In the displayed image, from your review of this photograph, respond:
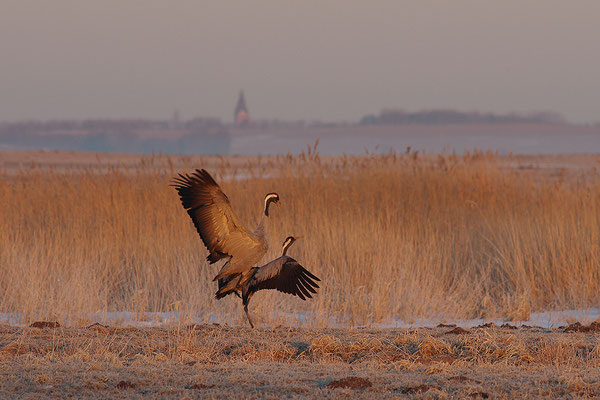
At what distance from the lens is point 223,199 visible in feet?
18.3

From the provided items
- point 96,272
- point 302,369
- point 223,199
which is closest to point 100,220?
point 96,272

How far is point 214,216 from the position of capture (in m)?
5.63

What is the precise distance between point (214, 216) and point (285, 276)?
76 centimetres

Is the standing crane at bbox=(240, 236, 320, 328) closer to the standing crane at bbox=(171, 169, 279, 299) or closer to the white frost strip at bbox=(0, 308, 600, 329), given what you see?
the standing crane at bbox=(171, 169, 279, 299)

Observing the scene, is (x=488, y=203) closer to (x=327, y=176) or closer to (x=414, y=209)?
(x=414, y=209)

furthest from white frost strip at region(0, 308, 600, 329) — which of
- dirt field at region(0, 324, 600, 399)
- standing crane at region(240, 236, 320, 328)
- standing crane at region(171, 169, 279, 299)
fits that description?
standing crane at region(171, 169, 279, 299)

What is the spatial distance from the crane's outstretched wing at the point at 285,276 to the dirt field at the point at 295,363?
42cm

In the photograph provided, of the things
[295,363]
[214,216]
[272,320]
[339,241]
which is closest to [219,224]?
[214,216]

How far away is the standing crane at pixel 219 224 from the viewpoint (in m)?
5.57

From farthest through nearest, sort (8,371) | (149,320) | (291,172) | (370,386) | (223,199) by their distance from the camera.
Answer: (291,172), (149,320), (223,199), (8,371), (370,386)

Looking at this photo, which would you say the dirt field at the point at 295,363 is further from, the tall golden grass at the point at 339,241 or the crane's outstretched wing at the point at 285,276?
the tall golden grass at the point at 339,241

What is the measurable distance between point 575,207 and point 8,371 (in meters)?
8.96

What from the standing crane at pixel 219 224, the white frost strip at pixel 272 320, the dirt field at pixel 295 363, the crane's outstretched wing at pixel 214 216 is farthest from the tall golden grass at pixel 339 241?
the crane's outstretched wing at pixel 214 216

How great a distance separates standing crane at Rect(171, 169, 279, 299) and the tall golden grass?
74.0 inches
